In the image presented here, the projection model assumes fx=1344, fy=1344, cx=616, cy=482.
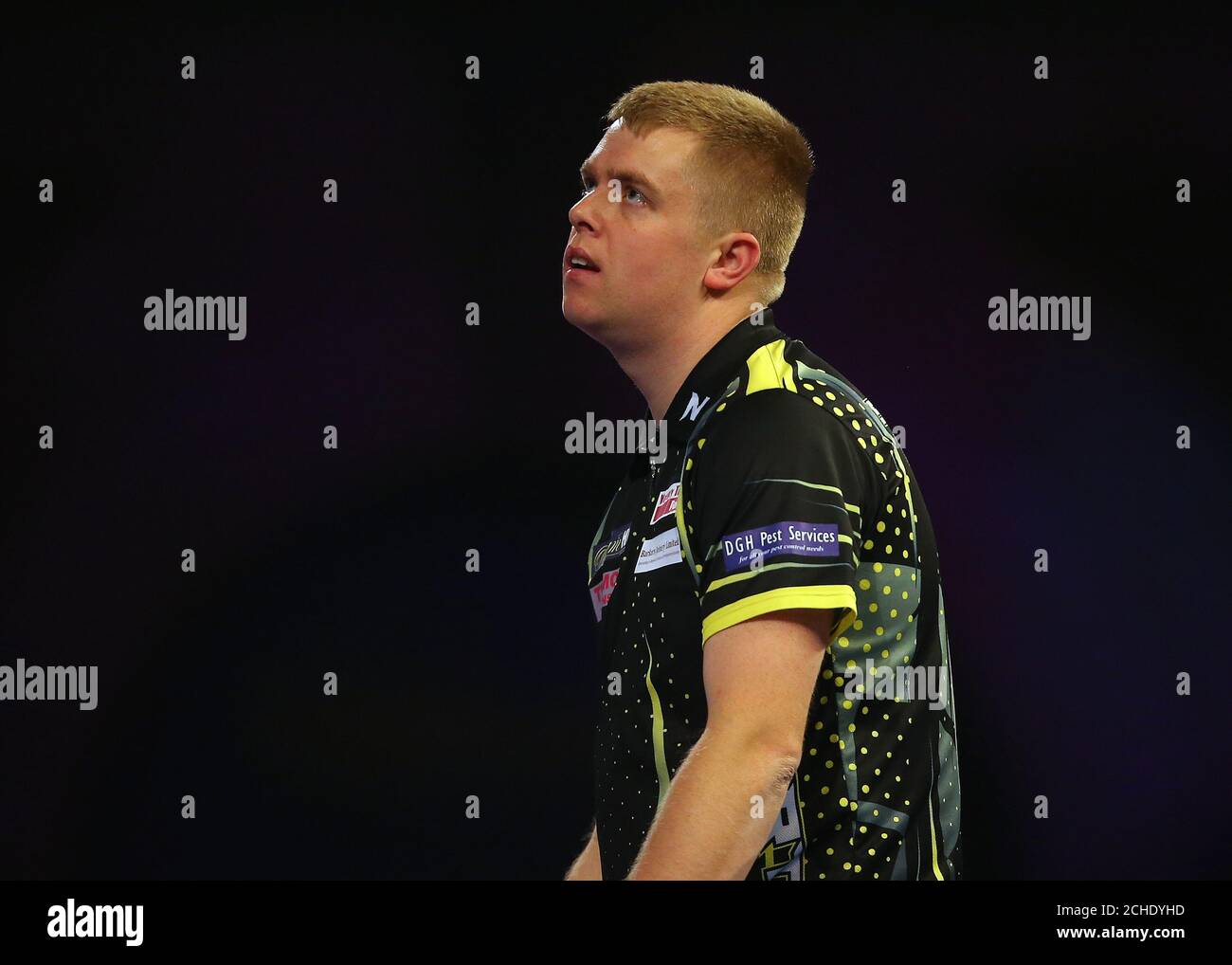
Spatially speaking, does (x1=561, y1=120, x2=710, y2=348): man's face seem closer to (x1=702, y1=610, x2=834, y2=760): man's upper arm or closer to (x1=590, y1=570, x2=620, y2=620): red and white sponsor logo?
(x1=590, y1=570, x2=620, y2=620): red and white sponsor logo

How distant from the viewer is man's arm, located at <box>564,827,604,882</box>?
1.99 m

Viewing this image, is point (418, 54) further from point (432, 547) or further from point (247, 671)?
point (247, 671)

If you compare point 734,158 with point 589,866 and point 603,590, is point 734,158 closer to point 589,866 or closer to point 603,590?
point 603,590

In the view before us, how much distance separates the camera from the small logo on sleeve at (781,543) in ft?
4.86

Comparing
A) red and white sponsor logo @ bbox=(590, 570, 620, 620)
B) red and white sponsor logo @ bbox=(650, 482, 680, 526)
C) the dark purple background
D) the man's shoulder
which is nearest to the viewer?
the man's shoulder

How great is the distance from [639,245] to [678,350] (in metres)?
0.16

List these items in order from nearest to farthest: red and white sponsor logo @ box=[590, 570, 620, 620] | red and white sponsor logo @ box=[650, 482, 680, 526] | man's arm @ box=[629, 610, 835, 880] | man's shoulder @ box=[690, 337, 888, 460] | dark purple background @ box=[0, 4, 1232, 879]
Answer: man's arm @ box=[629, 610, 835, 880] < man's shoulder @ box=[690, 337, 888, 460] < red and white sponsor logo @ box=[650, 482, 680, 526] < red and white sponsor logo @ box=[590, 570, 620, 620] < dark purple background @ box=[0, 4, 1232, 879]

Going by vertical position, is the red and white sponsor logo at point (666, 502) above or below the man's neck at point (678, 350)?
below

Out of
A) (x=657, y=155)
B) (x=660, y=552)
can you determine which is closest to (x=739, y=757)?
(x=660, y=552)

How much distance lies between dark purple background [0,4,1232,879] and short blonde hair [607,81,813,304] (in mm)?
1102

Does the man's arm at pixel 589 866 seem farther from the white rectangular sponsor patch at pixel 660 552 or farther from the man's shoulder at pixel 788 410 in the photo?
the man's shoulder at pixel 788 410

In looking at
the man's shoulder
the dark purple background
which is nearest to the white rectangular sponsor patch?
the man's shoulder

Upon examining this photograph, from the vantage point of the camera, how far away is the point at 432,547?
3160mm

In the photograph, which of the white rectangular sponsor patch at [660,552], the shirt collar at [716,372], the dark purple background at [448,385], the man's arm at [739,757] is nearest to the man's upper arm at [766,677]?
the man's arm at [739,757]
